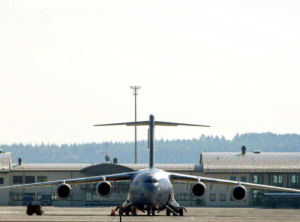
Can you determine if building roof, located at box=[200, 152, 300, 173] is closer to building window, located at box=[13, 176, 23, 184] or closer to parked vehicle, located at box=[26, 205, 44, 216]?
building window, located at box=[13, 176, 23, 184]

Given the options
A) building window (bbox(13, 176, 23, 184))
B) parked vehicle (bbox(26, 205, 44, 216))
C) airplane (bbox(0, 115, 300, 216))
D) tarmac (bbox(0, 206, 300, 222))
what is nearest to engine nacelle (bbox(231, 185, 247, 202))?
airplane (bbox(0, 115, 300, 216))

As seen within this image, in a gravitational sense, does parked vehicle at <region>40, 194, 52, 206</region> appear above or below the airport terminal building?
below

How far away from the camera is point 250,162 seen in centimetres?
9750

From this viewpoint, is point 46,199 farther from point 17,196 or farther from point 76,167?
point 76,167

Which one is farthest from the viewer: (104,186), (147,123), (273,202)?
(273,202)

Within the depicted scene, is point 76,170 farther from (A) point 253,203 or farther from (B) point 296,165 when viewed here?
(B) point 296,165

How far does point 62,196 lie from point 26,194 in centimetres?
4433

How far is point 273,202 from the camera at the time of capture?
86.6m

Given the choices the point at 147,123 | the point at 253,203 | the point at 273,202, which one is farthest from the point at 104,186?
the point at 253,203

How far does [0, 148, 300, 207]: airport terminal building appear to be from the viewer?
95188 millimetres

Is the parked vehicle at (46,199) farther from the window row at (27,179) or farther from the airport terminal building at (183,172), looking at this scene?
the window row at (27,179)

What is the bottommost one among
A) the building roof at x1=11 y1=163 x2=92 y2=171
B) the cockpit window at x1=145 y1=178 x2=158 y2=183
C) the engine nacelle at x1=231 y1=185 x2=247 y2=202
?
the engine nacelle at x1=231 y1=185 x2=247 y2=202

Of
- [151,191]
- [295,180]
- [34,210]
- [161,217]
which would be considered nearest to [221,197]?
[295,180]

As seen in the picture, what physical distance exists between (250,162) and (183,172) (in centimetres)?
1142
